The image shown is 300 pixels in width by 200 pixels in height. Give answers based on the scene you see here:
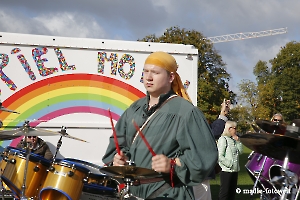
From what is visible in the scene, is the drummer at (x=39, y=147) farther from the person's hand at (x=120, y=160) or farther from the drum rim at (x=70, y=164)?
the person's hand at (x=120, y=160)

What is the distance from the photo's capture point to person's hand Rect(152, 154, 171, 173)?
2.94 m

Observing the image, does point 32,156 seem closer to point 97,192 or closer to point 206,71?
point 97,192

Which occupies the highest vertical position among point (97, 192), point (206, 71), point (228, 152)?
point (206, 71)

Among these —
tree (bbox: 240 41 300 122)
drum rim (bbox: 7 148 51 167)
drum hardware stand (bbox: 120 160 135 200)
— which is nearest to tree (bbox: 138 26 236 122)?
tree (bbox: 240 41 300 122)

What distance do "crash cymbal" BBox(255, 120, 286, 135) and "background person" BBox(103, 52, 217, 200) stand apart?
1.03 m

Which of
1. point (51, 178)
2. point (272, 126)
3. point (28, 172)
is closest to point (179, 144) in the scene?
point (272, 126)

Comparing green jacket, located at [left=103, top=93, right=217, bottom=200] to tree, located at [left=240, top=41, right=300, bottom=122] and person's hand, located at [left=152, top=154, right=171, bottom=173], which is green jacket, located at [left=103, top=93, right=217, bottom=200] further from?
tree, located at [left=240, top=41, right=300, bottom=122]

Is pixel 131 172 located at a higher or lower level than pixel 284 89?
lower

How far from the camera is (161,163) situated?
9.64ft

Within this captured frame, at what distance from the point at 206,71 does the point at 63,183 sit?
1213 inches

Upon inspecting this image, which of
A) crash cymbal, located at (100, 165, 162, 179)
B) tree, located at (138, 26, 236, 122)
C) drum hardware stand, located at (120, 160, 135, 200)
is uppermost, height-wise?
tree, located at (138, 26, 236, 122)

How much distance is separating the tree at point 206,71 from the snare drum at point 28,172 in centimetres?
2610

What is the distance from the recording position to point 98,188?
5.59 meters

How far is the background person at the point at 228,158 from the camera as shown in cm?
892
